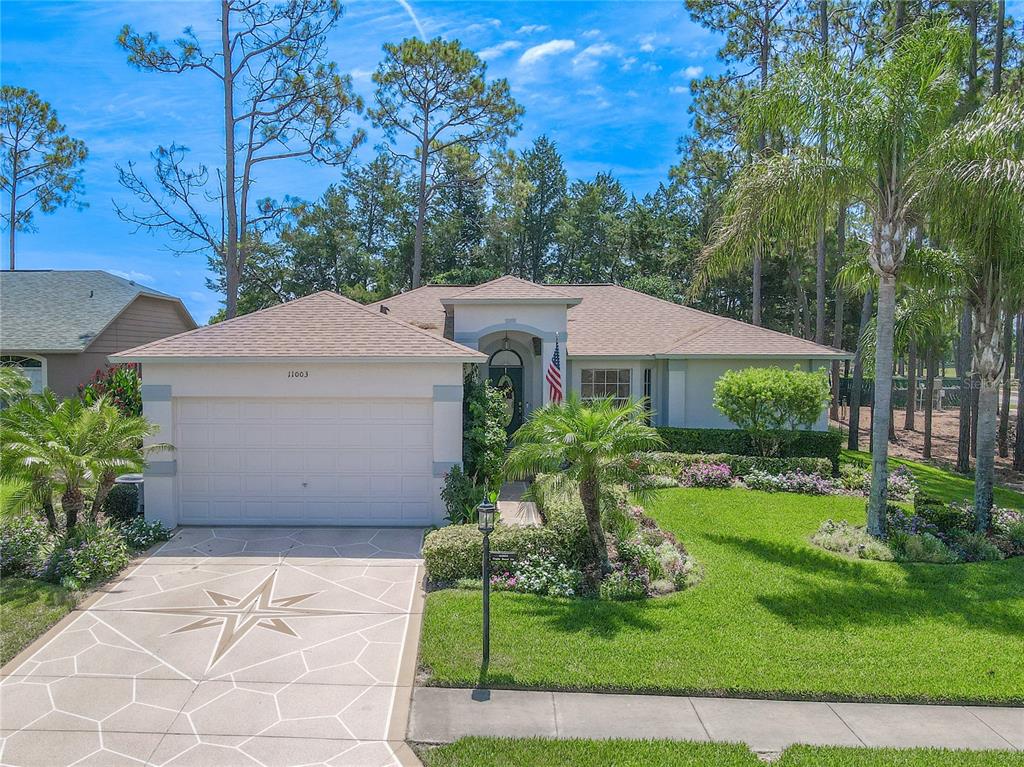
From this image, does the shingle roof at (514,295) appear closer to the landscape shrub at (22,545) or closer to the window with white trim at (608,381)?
the window with white trim at (608,381)

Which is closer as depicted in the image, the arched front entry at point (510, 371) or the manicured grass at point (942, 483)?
the manicured grass at point (942, 483)

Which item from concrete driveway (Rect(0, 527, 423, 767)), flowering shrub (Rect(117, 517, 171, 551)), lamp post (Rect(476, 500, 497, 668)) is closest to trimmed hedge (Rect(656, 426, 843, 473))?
concrete driveway (Rect(0, 527, 423, 767))

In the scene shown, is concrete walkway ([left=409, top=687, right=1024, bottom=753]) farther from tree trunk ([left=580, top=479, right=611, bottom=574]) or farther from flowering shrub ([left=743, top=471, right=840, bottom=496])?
flowering shrub ([left=743, top=471, right=840, bottom=496])

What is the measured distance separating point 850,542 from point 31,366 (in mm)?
22465

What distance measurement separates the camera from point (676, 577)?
860 cm

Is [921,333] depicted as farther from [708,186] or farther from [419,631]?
[708,186]

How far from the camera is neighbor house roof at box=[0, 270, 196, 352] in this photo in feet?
62.6

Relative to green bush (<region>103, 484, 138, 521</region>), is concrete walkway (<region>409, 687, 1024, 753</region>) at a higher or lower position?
lower

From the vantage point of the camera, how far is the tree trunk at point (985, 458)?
1059 centimetres

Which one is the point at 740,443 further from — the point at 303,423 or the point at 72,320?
the point at 72,320

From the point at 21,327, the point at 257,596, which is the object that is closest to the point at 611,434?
the point at 257,596

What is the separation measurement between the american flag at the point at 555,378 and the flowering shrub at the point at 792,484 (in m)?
4.72

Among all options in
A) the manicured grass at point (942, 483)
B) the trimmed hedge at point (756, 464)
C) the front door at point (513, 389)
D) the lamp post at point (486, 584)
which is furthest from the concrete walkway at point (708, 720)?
the front door at point (513, 389)

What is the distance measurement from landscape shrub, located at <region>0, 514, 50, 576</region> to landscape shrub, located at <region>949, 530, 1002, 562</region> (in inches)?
546
